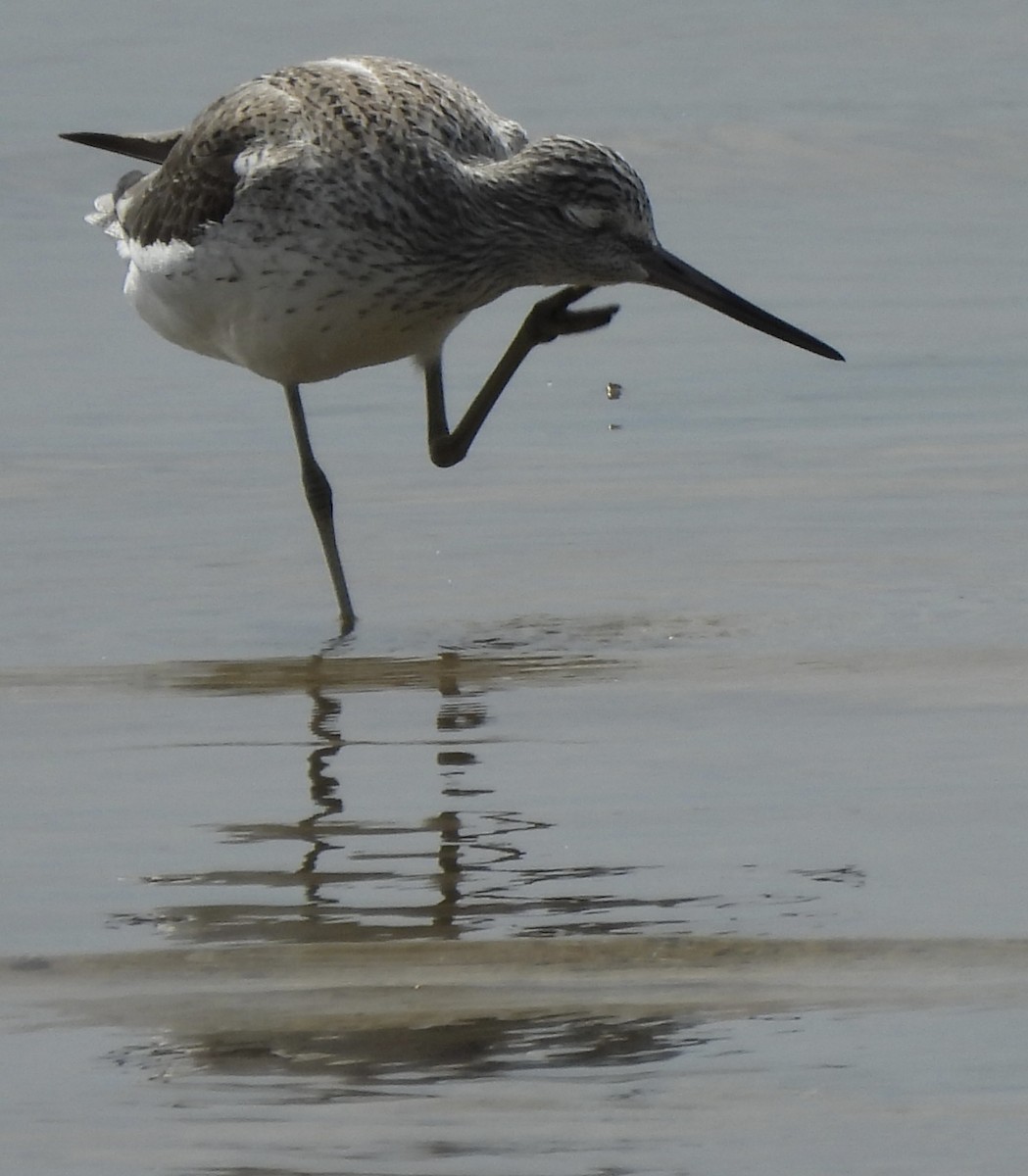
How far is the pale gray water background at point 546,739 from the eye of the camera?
3.66 m

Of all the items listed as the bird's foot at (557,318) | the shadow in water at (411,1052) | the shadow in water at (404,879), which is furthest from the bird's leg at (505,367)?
the shadow in water at (411,1052)

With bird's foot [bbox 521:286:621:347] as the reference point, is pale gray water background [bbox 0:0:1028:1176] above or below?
below

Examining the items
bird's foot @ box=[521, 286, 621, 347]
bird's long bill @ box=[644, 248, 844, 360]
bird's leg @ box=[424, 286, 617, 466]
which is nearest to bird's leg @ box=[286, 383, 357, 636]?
bird's leg @ box=[424, 286, 617, 466]

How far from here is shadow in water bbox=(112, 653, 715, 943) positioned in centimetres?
435

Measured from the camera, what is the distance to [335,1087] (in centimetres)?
367

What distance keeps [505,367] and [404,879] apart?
356cm

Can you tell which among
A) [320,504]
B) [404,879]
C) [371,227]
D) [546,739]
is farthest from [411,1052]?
[320,504]

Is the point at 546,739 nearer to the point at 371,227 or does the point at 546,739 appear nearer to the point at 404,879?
the point at 404,879

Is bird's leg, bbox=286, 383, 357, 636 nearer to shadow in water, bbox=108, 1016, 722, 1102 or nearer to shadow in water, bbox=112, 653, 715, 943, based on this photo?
shadow in water, bbox=112, 653, 715, 943

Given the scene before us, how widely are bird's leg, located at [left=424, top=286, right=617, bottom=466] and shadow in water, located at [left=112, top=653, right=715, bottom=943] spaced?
224 cm

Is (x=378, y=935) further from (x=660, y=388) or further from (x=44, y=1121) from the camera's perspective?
(x=660, y=388)

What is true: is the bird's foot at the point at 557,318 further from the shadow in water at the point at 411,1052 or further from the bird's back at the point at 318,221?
the shadow in water at the point at 411,1052

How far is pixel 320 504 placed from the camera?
25.5 ft

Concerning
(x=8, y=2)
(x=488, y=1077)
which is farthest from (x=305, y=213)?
(x=8, y=2)
